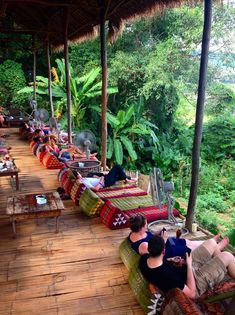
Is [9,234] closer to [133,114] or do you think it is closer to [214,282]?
[214,282]

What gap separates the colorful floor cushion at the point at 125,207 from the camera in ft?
16.0

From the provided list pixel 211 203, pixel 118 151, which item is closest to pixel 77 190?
pixel 118 151

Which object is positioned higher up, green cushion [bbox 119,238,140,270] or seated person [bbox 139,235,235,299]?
seated person [bbox 139,235,235,299]

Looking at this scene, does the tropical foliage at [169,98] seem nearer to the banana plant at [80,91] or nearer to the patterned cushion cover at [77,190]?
the banana plant at [80,91]

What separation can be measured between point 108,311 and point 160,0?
17.3ft

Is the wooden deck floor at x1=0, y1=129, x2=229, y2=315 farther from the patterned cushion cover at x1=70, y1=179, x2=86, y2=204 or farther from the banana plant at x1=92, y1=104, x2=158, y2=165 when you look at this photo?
the banana plant at x1=92, y1=104, x2=158, y2=165

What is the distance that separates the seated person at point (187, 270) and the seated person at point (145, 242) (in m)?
0.19

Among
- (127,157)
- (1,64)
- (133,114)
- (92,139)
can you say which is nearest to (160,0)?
(92,139)

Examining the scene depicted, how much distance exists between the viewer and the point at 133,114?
39.0 ft

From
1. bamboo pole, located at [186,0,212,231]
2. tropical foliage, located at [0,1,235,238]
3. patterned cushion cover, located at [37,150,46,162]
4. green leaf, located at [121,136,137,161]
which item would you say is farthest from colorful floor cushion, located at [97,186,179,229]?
green leaf, located at [121,136,137,161]

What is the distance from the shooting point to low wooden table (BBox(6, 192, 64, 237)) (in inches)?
179

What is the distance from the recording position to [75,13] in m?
8.61

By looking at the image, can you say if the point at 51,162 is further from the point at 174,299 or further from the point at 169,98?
the point at 169,98

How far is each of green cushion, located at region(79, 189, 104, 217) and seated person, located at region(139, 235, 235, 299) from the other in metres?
2.16
